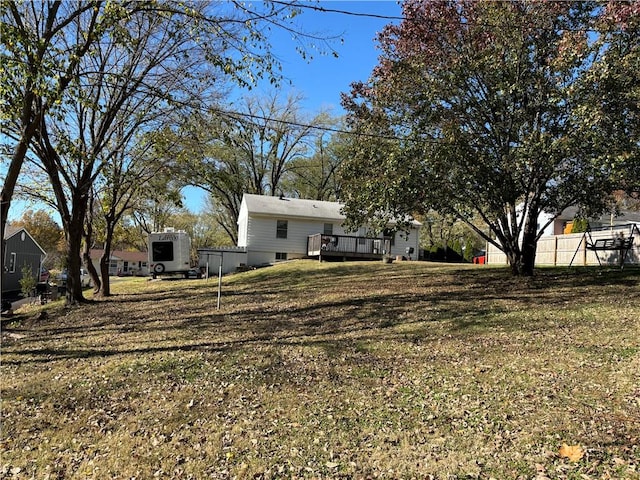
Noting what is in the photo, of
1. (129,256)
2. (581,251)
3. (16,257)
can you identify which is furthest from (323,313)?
(129,256)

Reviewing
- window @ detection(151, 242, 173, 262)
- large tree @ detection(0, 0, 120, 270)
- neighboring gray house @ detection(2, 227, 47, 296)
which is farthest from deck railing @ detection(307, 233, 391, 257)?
neighboring gray house @ detection(2, 227, 47, 296)

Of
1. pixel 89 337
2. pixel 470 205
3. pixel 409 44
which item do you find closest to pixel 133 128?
pixel 89 337

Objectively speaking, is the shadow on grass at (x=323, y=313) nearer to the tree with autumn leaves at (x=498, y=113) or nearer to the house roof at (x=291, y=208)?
the tree with autumn leaves at (x=498, y=113)

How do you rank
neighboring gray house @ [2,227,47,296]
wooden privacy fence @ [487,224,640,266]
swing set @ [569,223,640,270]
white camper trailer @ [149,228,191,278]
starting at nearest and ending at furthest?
A: 1. swing set @ [569,223,640,270]
2. wooden privacy fence @ [487,224,640,266]
3. white camper trailer @ [149,228,191,278]
4. neighboring gray house @ [2,227,47,296]

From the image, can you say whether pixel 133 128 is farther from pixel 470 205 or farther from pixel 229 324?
pixel 470 205

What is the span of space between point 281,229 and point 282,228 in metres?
0.08

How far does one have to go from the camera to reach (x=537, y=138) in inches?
375

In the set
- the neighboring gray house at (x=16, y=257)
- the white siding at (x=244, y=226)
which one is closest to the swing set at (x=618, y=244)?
the white siding at (x=244, y=226)

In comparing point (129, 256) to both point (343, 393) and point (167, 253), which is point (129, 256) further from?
point (343, 393)

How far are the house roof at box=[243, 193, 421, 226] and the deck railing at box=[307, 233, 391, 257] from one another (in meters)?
2.41

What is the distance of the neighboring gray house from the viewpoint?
31.4 metres

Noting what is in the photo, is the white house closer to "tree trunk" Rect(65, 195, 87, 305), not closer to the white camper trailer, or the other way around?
the white camper trailer

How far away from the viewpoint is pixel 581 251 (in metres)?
17.3

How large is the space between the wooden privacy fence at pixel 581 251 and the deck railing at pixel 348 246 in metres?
7.35
